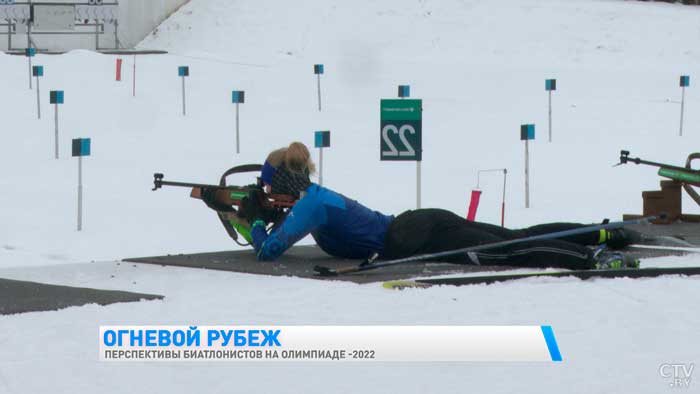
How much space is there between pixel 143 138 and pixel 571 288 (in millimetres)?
14356

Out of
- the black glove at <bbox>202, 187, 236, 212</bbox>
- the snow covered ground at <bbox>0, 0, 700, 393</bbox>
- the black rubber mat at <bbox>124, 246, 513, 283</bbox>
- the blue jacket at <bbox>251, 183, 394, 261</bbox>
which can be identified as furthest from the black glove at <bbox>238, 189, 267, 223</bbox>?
the snow covered ground at <bbox>0, 0, 700, 393</bbox>

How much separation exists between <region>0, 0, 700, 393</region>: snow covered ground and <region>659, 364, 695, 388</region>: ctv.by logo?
0.19 feet

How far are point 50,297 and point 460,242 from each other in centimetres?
272

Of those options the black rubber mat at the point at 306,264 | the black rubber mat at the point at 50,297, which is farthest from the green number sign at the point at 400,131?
the black rubber mat at the point at 50,297

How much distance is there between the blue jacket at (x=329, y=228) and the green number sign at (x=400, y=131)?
276cm

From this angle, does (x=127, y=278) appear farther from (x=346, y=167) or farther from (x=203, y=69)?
(x=203, y=69)

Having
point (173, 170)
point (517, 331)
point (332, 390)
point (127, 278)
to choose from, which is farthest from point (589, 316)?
point (173, 170)

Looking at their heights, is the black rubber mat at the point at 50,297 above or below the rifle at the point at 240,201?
below

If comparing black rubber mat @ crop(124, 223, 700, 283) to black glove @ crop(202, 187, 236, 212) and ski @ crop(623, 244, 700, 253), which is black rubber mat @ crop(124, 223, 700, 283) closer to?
ski @ crop(623, 244, 700, 253)

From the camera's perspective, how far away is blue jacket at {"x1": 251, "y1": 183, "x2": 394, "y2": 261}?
8.77 m

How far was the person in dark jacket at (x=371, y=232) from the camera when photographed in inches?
341

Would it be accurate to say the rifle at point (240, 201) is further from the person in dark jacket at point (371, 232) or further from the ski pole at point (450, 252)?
the ski pole at point (450, 252)

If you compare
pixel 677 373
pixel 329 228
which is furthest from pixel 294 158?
pixel 677 373

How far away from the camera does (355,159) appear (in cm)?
2012
